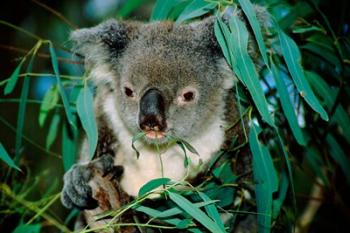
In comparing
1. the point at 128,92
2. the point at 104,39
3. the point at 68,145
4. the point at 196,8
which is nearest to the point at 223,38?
the point at 196,8

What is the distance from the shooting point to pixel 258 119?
2.60 metres

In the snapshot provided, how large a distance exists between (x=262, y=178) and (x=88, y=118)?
0.76 meters

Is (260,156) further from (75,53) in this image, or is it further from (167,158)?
(75,53)

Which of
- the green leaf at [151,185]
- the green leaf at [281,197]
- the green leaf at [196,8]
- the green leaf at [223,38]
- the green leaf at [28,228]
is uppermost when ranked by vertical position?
the green leaf at [196,8]

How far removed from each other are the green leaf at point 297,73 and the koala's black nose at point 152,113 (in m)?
0.58

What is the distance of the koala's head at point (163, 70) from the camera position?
8.69ft

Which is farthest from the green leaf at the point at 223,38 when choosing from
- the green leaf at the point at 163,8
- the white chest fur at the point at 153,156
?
the white chest fur at the point at 153,156

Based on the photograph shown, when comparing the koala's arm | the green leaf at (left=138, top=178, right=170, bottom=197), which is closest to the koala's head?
the koala's arm

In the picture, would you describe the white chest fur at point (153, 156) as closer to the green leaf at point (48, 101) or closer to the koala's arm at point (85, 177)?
the koala's arm at point (85, 177)

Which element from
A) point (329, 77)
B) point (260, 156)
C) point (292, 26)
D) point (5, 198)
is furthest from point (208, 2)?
point (5, 198)

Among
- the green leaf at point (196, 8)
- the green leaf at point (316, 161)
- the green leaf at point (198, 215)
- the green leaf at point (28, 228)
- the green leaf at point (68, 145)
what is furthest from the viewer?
the green leaf at point (316, 161)

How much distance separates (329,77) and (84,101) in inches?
55.8

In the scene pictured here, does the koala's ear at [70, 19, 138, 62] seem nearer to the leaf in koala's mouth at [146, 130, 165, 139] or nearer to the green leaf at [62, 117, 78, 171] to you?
the green leaf at [62, 117, 78, 171]

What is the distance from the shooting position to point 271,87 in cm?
307
